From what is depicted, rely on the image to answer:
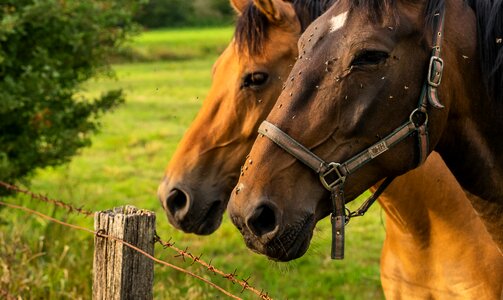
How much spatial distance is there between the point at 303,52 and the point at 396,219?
1.41 metres

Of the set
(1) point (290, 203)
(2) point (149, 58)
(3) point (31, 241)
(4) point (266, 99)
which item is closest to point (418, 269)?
(4) point (266, 99)

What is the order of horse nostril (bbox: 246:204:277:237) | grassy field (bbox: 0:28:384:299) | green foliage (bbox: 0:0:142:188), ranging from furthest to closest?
green foliage (bbox: 0:0:142:188)
grassy field (bbox: 0:28:384:299)
horse nostril (bbox: 246:204:277:237)

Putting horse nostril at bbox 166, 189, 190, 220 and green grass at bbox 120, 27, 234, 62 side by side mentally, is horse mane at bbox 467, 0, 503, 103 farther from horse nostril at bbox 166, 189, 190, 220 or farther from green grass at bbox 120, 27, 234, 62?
green grass at bbox 120, 27, 234, 62

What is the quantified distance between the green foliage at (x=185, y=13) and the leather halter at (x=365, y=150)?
3895 cm

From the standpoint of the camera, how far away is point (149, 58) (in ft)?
120

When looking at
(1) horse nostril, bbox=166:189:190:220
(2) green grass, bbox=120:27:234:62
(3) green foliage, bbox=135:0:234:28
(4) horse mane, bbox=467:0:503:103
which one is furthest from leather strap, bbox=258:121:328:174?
(3) green foliage, bbox=135:0:234:28

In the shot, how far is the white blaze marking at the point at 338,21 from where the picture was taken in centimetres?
265

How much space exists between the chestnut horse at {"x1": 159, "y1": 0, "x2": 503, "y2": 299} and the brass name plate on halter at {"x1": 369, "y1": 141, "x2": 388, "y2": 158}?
1.19 m

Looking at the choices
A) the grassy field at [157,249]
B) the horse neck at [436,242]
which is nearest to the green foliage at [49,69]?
the grassy field at [157,249]

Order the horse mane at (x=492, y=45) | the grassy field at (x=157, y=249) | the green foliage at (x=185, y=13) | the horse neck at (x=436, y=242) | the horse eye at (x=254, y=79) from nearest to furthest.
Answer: the horse mane at (x=492, y=45) < the horse neck at (x=436, y=242) < the horse eye at (x=254, y=79) < the grassy field at (x=157, y=249) < the green foliage at (x=185, y=13)

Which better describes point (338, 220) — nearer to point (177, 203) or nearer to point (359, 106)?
point (359, 106)

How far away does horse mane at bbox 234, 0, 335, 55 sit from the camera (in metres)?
3.84

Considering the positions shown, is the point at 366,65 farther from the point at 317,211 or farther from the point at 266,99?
the point at 266,99

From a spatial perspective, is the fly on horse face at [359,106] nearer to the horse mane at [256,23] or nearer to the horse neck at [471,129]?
the horse neck at [471,129]
